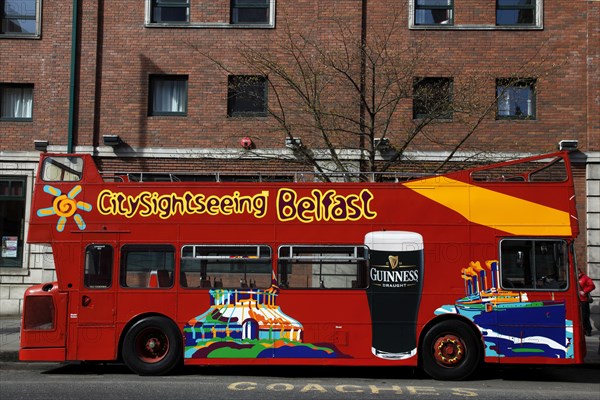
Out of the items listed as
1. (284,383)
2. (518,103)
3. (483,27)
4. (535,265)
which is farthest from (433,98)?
(284,383)

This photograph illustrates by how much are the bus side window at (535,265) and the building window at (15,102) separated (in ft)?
44.8

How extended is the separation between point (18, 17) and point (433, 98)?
38.6ft

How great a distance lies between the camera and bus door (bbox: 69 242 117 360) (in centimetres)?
1029

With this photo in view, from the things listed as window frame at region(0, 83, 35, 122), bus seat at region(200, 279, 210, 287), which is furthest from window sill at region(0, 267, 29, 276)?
bus seat at region(200, 279, 210, 287)

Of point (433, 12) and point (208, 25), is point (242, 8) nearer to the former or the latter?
point (208, 25)

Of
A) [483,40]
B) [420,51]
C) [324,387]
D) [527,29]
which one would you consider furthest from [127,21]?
[324,387]

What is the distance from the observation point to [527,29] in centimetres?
1727

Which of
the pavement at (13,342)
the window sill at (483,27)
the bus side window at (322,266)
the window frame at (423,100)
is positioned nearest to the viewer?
the bus side window at (322,266)

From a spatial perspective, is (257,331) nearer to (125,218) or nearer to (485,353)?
(125,218)

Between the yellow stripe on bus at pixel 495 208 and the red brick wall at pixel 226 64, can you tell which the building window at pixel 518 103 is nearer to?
the red brick wall at pixel 226 64

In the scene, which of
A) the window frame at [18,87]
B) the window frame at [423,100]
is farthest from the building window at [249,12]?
the window frame at [18,87]

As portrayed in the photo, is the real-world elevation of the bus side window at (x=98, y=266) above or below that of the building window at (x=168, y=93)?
below

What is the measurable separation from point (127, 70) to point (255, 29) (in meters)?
3.68

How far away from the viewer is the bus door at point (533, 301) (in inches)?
390
